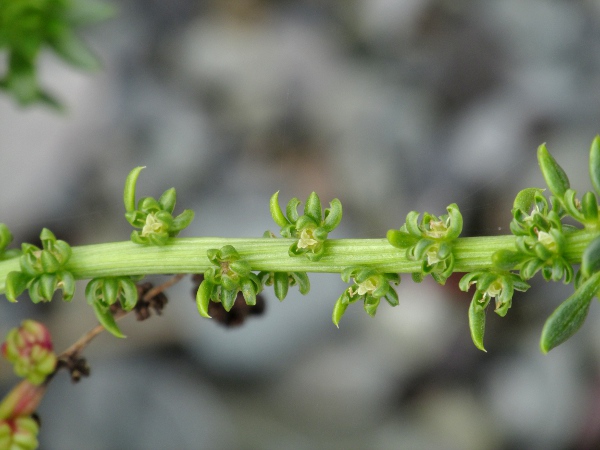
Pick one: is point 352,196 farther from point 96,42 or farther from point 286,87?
point 96,42

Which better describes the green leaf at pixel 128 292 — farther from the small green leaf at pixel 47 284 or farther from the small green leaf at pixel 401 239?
the small green leaf at pixel 401 239

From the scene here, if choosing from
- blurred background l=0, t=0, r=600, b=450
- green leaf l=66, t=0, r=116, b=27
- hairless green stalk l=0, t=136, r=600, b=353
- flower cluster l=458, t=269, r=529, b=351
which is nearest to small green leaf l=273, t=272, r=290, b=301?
hairless green stalk l=0, t=136, r=600, b=353

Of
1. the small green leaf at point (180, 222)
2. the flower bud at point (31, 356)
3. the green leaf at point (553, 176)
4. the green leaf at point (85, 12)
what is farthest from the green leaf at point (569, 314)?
the green leaf at point (85, 12)

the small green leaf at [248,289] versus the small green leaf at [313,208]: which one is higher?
the small green leaf at [313,208]

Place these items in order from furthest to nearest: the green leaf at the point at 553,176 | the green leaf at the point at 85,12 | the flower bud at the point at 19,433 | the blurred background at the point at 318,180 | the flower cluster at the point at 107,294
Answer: the blurred background at the point at 318,180, the green leaf at the point at 85,12, the flower bud at the point at 19,433, the flower cluster at the point at 107,294, the green leaf at the point at 553,176

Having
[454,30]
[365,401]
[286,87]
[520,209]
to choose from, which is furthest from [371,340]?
[520,209]

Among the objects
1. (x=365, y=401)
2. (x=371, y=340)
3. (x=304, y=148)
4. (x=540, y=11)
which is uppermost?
(x=540, y=11)

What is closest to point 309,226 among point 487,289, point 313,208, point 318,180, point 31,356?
point 313,208
